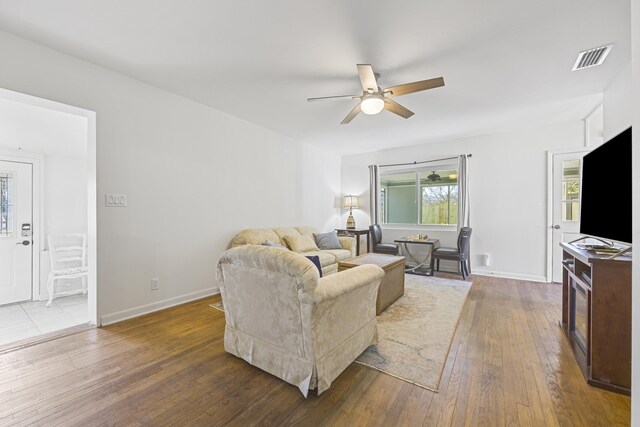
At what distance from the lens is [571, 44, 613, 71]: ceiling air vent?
2.32m

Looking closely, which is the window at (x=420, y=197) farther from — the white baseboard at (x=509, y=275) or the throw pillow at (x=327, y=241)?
the throw pillow at (x=327, y=241)

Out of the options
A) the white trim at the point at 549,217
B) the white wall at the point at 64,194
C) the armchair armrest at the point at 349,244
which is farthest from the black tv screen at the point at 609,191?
the white wall at the point at 64,194

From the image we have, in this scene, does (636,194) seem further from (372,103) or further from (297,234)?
(297,234)

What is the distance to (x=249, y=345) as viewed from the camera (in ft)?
6.43

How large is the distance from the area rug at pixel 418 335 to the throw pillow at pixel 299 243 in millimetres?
1725

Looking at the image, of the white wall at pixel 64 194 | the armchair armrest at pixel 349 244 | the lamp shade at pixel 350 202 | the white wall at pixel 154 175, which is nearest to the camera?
the white wall at pixel 154 175

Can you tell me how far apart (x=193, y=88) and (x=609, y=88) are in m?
4.68

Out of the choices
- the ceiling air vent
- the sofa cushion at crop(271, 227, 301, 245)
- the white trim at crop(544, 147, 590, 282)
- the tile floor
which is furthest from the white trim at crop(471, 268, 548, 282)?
the tile floor

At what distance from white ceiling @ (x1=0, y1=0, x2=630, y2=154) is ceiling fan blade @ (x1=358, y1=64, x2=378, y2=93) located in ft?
0.69

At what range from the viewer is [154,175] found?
10.2 feet

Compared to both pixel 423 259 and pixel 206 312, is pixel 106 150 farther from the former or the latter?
pixel 423 259

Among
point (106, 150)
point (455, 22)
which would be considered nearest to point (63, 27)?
point (106, 150)

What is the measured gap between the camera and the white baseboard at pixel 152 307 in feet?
8.96

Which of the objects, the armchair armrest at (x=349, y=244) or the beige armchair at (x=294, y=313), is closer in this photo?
the beige armchair at (x=294, y=313)
